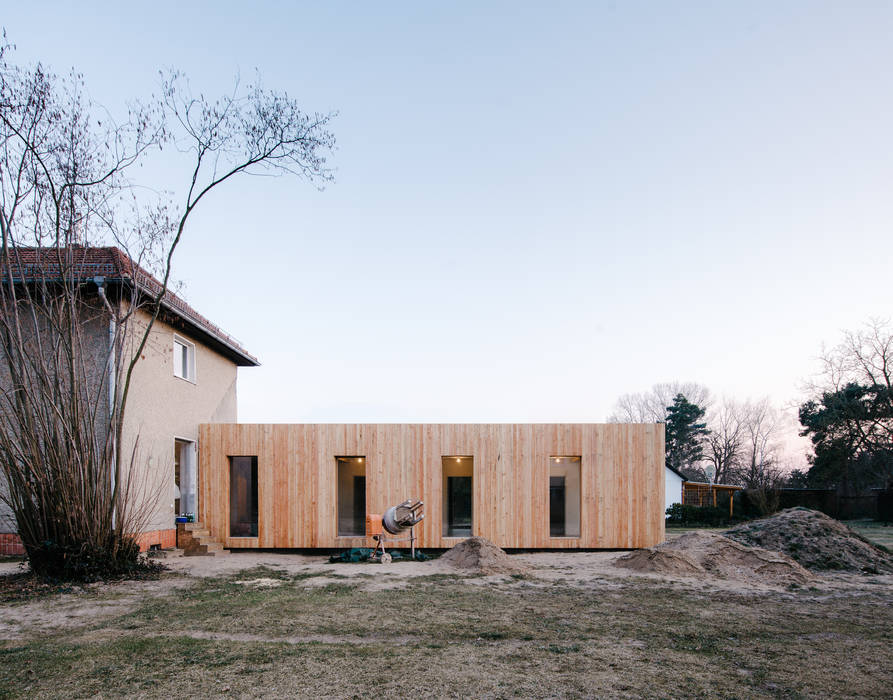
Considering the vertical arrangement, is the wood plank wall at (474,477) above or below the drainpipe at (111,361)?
below

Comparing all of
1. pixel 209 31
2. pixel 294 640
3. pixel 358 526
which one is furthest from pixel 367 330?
pixel 294 640

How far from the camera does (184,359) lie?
14195mm

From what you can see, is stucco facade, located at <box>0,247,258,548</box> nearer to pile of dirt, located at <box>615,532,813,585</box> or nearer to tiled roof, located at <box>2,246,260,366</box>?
tiled roof, located at <box>2,246,260,366</box>

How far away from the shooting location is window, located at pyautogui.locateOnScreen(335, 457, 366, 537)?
44.1 ft

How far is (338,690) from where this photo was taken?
14.1 ft

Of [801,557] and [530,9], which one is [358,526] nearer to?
[801,557]

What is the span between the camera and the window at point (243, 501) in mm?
13438

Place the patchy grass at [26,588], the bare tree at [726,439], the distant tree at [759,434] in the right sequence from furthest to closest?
the bare tree at [726,439] < the distant tree at [759,434] < the patchy grass at [26,588]

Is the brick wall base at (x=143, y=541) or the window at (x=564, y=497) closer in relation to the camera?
the brick wall base at (x=143, y=541)

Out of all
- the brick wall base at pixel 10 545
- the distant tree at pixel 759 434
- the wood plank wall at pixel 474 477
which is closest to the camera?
the brick wall base at pixel 10 545

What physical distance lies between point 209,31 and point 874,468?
29930 mm

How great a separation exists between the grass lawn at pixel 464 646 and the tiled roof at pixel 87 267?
4.76 metres

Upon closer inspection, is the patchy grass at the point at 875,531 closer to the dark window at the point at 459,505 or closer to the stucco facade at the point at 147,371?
the dark window at the point at 459,505

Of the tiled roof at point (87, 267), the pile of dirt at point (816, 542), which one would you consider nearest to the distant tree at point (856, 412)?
the pile of dirt at point (816, 542)
